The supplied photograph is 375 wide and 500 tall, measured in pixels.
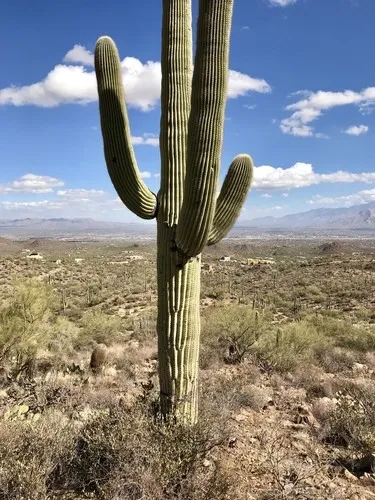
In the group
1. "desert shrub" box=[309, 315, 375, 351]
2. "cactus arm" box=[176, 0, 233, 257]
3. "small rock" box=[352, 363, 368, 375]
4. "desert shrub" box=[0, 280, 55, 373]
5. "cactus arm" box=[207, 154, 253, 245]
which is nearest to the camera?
"cactus arm" box=[176, 0, 233, 257]

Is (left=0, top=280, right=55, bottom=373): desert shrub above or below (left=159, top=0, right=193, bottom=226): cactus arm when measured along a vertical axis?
below

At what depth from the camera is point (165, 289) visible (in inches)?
193

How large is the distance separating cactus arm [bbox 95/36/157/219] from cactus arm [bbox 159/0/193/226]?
26 centimetres

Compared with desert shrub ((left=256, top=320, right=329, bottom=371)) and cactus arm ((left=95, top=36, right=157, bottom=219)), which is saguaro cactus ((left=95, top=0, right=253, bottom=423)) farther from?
desert shrub ((left=256, top=320, right=329, bottom=371))

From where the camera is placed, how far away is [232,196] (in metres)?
5.41

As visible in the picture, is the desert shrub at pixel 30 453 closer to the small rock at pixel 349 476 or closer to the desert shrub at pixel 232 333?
the small rock at pixel 349 476

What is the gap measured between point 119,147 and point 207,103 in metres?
1.33

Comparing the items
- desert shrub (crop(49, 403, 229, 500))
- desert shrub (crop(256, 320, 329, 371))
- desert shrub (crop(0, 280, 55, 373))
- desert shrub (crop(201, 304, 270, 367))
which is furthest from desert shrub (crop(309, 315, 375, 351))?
desert shrub (crop(49, 403, 229, 500))

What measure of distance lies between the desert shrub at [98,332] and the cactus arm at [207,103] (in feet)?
29.7

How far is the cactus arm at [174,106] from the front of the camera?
499 centimetres

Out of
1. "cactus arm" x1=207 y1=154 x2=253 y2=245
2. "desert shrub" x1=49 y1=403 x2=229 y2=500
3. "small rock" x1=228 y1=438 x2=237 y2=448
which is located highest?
"cactus arm" x1=207 y1=154 x2=253 y2=245

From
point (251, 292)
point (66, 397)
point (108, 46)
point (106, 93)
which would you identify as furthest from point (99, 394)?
point (251, 292)

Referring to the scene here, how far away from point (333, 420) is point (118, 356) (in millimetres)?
5632

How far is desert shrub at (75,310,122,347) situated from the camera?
12.4 metres
